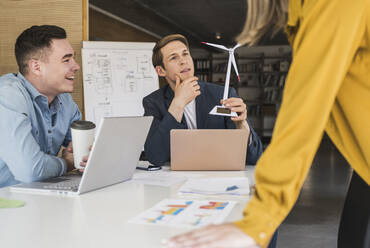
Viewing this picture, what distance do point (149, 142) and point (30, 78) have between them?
72 cm

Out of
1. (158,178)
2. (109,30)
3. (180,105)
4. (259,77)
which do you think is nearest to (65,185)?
(158,178)

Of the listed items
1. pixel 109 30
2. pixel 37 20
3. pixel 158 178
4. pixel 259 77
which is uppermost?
pixel 109 30

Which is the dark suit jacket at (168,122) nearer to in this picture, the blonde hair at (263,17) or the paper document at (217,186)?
the paper document at (217,186)

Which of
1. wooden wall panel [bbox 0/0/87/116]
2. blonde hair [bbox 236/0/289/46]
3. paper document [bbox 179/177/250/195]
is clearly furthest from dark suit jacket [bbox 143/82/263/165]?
wooden wall panel [bbox 0/0/87/116]

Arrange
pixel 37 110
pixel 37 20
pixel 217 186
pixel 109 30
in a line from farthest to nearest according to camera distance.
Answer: pixel 109 30 < pixel 37 20 < pixel 37 110 < pixel 217 186

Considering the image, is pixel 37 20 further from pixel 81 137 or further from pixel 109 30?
pixel 109 30

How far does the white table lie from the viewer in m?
0.88

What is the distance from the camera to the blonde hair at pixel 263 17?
2.53ft

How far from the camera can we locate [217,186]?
4.61 ft

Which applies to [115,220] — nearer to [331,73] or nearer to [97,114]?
[331,73]

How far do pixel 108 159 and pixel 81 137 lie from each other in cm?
18

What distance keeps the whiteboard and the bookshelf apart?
7.98 m

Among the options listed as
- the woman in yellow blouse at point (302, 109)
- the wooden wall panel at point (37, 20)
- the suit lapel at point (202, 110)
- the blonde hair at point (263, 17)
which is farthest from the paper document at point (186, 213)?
the wooden wall panel at point (37, 20)

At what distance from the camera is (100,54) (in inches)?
165
